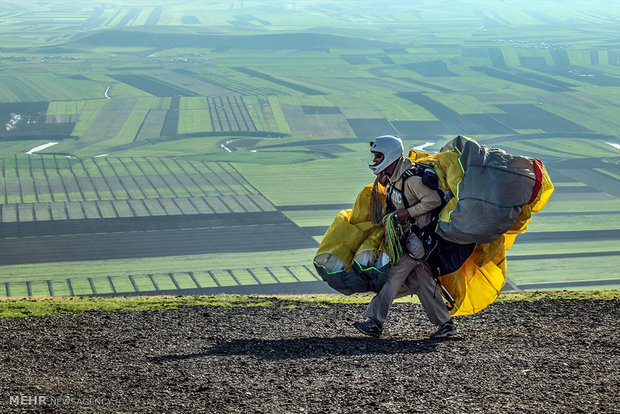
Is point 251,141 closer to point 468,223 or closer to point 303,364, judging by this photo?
point 468,223

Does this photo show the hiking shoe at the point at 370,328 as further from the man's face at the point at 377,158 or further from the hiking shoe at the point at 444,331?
the man's face at the point at 377,158

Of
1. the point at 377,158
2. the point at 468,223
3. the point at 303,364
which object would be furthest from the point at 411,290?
the point at 303,364

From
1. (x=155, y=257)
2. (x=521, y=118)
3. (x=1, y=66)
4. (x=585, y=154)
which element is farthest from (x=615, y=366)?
(x=1, y=66)

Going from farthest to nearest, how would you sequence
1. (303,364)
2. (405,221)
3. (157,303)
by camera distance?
(157,303) → (405,221) → (303,364)

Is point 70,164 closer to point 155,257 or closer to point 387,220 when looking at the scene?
point 155,257

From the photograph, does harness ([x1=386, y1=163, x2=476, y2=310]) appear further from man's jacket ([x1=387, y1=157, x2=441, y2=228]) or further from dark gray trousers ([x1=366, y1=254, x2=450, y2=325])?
dark gray trousers ([x1=366, y1=254, x2=450, y2=325])

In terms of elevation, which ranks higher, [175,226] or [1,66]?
[175,226]
